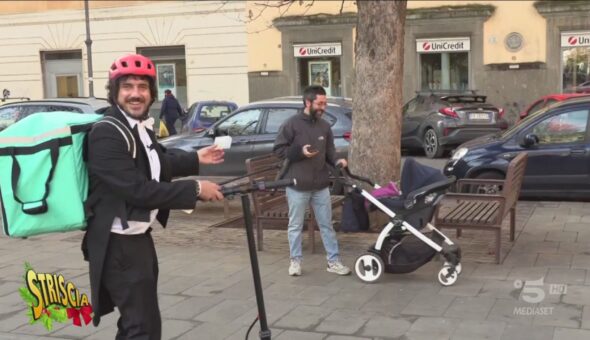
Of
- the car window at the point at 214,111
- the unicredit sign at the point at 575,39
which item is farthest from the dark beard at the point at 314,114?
the unicredit sign at the point at 575,39

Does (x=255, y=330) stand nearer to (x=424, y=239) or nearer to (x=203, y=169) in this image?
(x=424, y=239)

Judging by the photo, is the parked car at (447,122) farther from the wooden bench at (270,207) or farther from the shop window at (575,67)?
the wooden bench at (270,207)

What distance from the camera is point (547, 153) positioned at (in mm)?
9828

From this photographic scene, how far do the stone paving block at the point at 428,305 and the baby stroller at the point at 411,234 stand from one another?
0.35 m

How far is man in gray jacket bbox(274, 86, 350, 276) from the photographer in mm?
6289

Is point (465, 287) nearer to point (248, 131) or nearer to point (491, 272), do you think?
point (491, 272)

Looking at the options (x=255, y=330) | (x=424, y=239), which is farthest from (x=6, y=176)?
(x=424, y=239)

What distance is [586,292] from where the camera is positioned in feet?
18.4

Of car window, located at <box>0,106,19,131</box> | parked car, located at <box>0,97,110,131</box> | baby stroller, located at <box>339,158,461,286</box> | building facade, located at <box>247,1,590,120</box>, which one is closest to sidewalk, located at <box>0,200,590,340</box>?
baby stroller, located at <box>339,158,461,286</box>

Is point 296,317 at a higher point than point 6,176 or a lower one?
lower

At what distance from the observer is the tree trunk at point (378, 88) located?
7.90m

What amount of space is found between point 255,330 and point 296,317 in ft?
1.09

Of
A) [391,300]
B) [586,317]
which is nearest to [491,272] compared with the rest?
[391,300]

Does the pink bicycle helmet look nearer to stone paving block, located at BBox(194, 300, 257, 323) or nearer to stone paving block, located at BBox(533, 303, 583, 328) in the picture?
stone paving block, located at BBox(194, 300, 257, 323)
